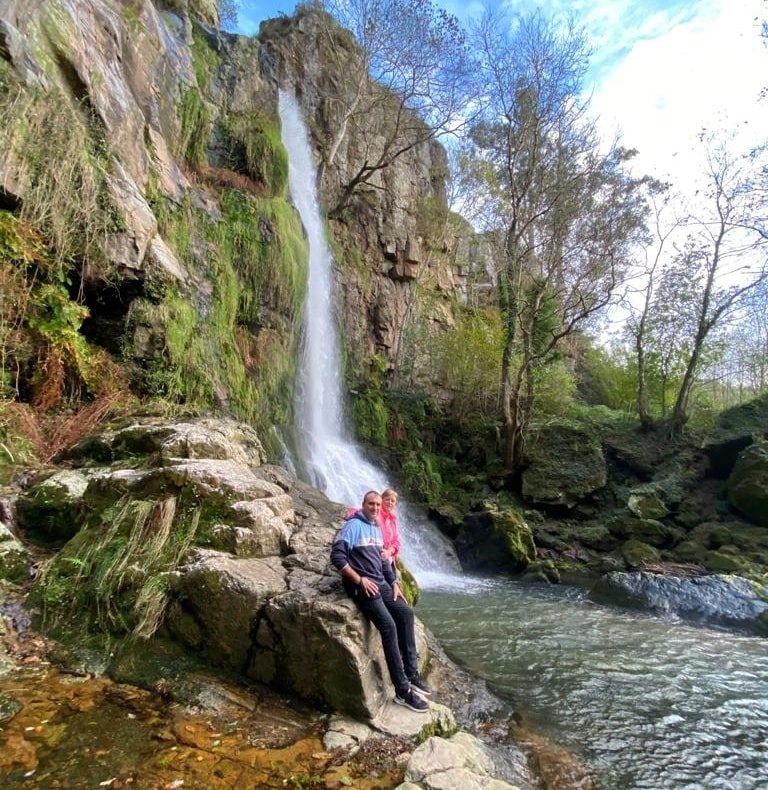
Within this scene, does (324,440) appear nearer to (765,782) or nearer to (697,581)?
(697,581)

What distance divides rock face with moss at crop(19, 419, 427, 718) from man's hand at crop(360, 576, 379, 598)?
16 centimetres

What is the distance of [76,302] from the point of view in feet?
21.1

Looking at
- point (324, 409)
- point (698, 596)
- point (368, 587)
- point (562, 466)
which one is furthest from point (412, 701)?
point (562, 466)

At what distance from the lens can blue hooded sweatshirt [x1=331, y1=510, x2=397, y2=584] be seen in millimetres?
3602

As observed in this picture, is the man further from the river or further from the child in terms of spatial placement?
the river

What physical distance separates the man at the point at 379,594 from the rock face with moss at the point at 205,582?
105 mm

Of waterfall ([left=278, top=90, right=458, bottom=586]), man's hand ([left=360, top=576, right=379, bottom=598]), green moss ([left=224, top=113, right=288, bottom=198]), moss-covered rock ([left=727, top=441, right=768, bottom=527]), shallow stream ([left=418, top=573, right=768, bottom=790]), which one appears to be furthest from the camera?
green moss ([left=224, top=113, right=288, bottom=198])

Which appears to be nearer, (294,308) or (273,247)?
(273,247)

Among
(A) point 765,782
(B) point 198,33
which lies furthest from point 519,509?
(B) point 198,33

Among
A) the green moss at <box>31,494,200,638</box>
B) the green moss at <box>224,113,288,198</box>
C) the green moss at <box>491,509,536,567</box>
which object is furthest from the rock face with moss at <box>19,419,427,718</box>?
the green moss at <box>224,113,288,198</box>

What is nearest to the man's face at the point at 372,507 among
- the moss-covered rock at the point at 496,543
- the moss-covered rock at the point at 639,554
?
the moss-covered rock at the point at 496,543

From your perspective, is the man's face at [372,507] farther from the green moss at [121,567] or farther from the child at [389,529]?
the green moss at [121,567]

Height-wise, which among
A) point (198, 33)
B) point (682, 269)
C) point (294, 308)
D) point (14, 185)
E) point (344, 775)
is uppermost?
point (198, 33)

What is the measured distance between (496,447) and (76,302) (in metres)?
12.7
